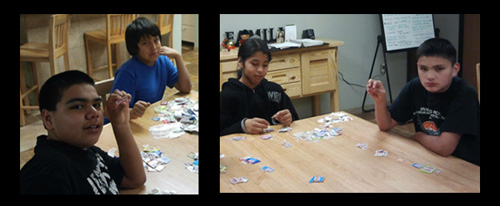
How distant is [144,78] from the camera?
2180 mm

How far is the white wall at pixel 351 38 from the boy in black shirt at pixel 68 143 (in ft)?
8.75

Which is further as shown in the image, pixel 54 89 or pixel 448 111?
pixel 448 111

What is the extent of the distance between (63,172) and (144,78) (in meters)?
1.31

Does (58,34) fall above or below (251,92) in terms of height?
above

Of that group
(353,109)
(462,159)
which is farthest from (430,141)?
(353,109)

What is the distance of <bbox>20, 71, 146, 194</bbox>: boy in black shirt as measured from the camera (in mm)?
894

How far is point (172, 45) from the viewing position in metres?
4.08

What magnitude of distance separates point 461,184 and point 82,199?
1.01 metres

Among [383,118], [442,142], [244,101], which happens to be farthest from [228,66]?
[442,142]

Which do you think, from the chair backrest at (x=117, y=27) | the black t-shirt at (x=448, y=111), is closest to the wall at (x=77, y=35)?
the chair backrest at (x=117, y=27)

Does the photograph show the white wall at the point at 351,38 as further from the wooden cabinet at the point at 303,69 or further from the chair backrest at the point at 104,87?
the chair backrest at the point at 104,87

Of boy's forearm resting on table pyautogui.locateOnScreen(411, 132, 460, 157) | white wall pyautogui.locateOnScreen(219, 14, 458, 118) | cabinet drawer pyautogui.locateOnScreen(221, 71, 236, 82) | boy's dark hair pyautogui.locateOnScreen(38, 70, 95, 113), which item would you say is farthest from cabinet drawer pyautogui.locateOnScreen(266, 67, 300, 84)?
boy's dark hair pyautogui.locateOnScreen(38, 70, 95, 113)

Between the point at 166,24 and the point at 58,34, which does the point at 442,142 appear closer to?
the point at 58,34
